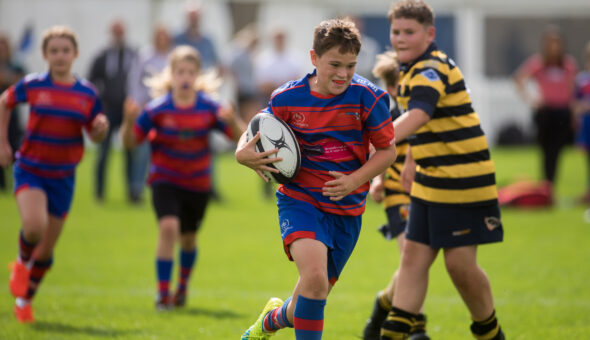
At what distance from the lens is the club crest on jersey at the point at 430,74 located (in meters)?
4.41

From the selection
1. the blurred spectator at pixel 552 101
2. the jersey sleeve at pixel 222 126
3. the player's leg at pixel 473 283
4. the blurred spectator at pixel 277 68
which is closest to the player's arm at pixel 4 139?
the jersey sleeve at pixel 222 126

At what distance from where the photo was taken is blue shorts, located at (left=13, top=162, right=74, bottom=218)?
5.76m

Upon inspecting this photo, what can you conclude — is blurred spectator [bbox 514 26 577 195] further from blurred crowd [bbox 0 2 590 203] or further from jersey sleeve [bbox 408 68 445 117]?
jersey sleeve [bbox 408 68 445 117]

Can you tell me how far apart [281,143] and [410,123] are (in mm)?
732

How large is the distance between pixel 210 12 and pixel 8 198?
8.34 m

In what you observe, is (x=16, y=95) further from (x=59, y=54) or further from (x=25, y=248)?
(x=25, y=248)

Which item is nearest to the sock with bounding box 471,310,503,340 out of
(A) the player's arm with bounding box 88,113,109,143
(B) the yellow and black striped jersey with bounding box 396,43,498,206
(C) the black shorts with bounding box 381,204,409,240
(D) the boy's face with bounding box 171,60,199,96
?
(B) the yellow and black striped jersey with bounding box 396,43,498,206

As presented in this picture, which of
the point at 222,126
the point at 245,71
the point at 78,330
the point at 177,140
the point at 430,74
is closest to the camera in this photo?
the point at 430,74

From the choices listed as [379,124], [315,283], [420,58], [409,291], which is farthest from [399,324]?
[420,58]

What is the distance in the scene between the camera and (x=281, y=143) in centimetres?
405

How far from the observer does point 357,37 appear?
13.3ft

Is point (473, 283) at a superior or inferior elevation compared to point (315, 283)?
inferior

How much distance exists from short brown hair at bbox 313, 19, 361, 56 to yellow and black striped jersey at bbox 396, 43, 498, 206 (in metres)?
0.56

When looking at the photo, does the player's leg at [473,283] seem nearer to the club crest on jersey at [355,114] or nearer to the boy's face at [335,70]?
the club crest on jersey at [355,114]
